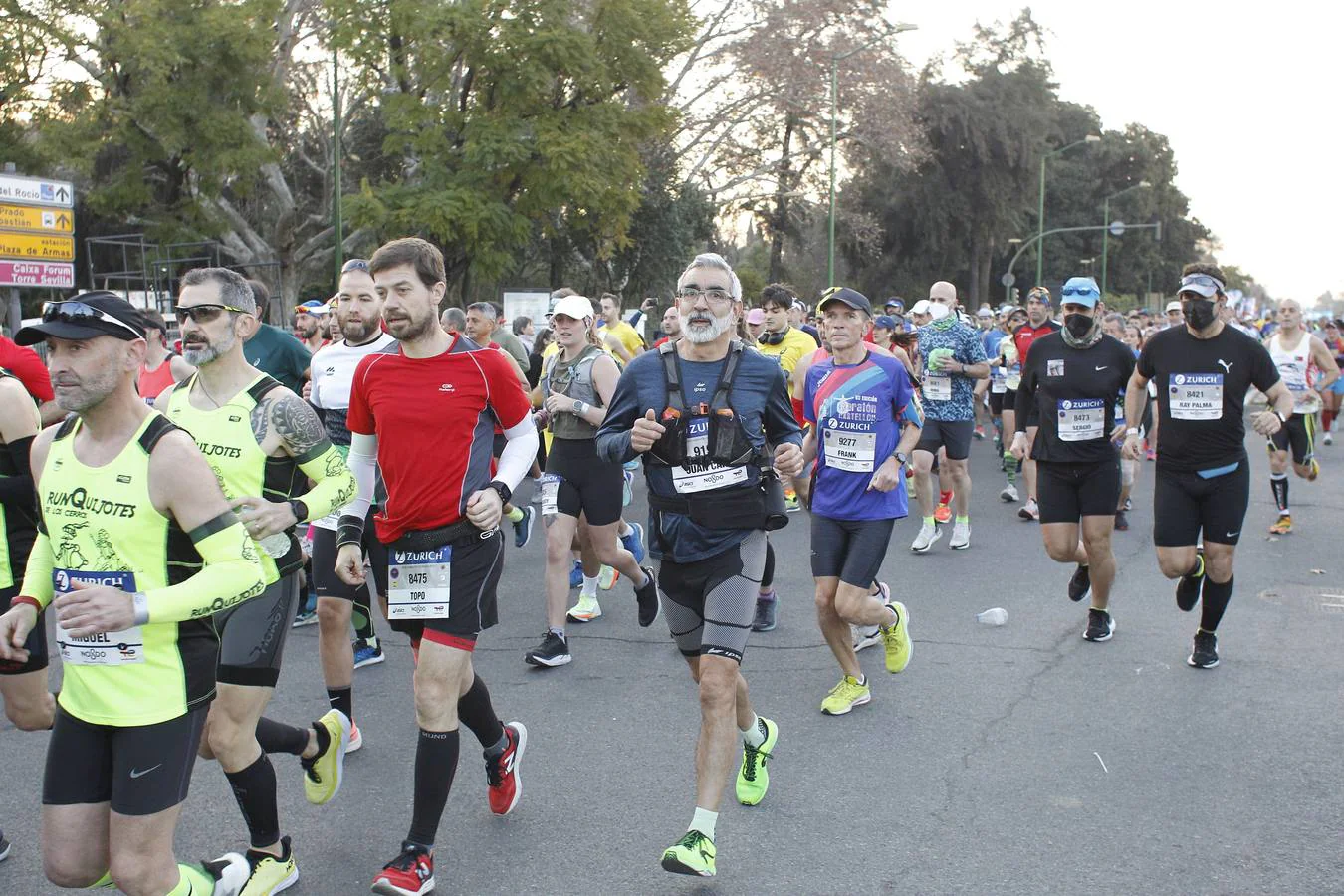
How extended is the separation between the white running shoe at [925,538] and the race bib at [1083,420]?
323cm

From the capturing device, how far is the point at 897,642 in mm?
6371

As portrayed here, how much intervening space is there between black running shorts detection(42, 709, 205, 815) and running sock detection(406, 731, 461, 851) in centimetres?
107

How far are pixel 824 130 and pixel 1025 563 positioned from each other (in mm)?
31384

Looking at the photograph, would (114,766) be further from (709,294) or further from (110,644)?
(709,294)

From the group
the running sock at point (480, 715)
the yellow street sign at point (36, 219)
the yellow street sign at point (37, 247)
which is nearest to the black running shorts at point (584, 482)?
the running sock at point (480, 715)

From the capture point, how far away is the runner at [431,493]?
163 inches

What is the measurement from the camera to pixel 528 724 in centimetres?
580

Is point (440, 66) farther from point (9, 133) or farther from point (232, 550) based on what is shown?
point (232, 550)

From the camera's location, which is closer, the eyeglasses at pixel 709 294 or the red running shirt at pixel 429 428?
the red running shirt at pixel 429 428

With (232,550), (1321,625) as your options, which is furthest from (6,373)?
(1321,625)

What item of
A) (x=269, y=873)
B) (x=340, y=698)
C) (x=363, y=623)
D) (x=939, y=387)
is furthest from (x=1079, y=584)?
(x=269, y=873)

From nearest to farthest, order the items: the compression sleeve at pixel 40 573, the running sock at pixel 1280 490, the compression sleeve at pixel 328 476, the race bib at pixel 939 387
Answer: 1. the compression sleeve at pixel 40 573
2. the compression sleeve at pixel 328 476
3. the race bib at pixel 939 387
4. the running sock at pixel 1280 490

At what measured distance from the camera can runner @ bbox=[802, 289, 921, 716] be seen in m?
5.94

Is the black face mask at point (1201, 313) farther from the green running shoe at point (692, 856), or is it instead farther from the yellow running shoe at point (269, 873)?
the yellow running shoe at point (269, 873)
